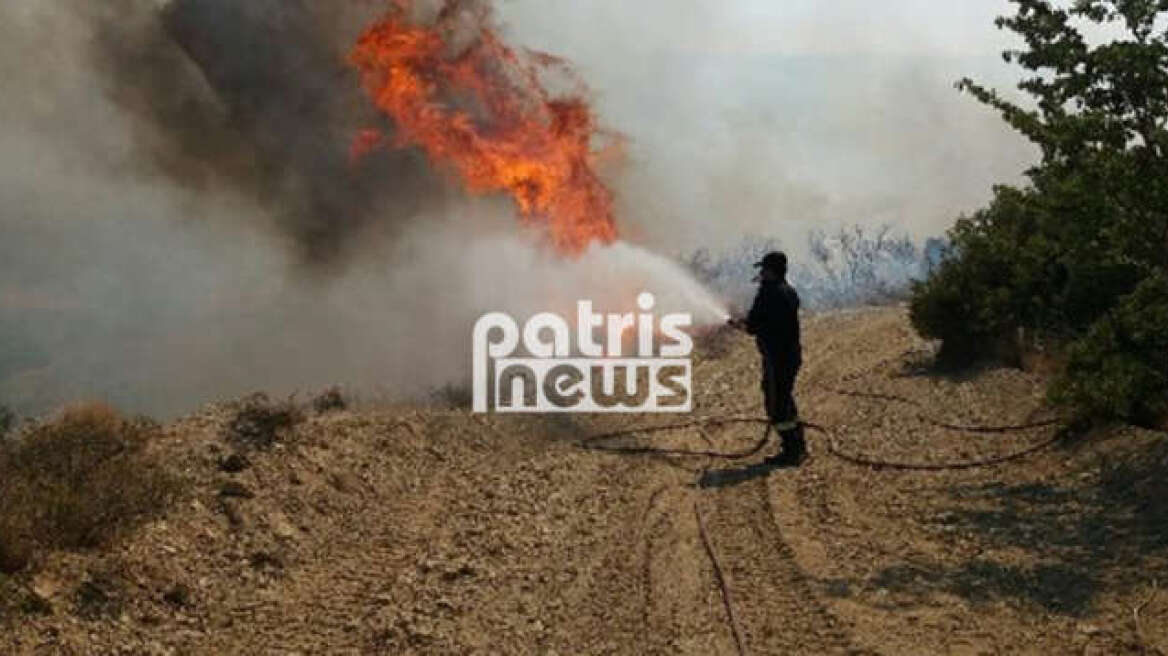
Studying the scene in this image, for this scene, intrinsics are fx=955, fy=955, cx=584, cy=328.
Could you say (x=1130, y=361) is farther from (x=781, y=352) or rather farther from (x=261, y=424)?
(x=261, y=424)

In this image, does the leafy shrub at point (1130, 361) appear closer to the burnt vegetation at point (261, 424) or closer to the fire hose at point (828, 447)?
the fire hose at point (828, 447)

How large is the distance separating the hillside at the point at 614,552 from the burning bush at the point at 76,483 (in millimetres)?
208

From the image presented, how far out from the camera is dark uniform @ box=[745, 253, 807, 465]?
11.6m

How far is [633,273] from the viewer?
23.5m

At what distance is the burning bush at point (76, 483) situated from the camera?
6969mm

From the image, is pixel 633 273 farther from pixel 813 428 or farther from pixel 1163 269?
pixel 1163 269

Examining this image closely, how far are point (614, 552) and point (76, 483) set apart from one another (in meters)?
4.67

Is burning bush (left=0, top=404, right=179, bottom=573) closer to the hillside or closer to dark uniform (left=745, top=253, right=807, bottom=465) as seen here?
the hillside

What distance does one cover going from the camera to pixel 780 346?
11.8 m

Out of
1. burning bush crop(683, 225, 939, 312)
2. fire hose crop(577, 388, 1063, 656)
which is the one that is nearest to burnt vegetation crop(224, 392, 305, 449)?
fire hose crop(577, 388, 1063, 656)

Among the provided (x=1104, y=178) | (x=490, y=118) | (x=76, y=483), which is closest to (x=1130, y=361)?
(x=1104, y=178)

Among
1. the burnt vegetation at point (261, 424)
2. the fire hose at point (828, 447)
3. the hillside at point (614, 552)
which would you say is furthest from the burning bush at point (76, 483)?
the fire hose at point (828, 447)

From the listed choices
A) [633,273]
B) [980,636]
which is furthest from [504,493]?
[633,273]

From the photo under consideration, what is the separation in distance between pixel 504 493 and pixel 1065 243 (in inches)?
258
